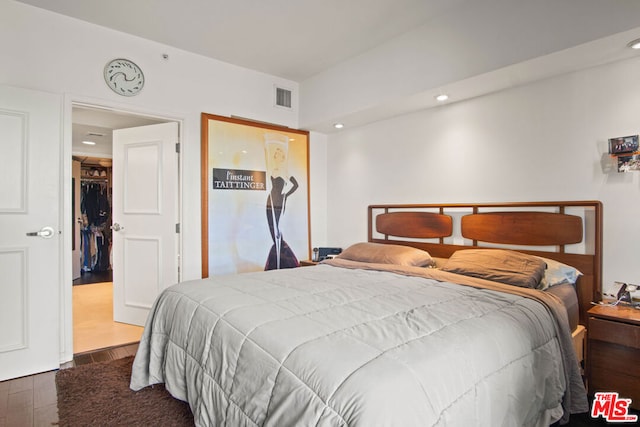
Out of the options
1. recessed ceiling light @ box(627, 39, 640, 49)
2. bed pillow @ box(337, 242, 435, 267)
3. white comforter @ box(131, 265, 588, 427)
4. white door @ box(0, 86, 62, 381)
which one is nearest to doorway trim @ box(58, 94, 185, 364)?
white door @ box(0, 86, 62, 381)

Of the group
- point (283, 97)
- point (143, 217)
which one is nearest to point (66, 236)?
point (143, 217)

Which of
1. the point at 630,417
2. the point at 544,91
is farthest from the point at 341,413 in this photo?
the point at 544,91

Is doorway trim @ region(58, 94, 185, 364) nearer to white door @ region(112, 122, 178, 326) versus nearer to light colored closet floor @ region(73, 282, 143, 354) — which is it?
light colored closet floor @ region(73, 282, 143, 354)

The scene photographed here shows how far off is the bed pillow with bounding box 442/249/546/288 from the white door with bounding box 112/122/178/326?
8.44 ft

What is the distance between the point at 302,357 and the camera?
117cm

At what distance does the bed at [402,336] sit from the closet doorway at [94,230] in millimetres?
1592

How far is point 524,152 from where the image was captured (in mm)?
2713

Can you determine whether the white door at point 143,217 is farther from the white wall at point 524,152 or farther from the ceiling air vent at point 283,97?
the white wall at point 524,152

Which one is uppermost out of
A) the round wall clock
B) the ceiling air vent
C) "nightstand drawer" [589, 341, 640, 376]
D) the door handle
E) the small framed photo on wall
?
the ceiling air vent

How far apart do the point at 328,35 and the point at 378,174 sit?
1498 mm

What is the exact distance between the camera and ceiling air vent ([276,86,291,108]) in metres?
4.03

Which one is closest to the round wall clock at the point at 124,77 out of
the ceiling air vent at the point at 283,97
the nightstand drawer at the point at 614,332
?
the ceiling air vent at the point at 283,97

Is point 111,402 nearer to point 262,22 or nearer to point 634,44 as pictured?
point 262,22

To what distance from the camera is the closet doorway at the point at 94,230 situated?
333 cm
